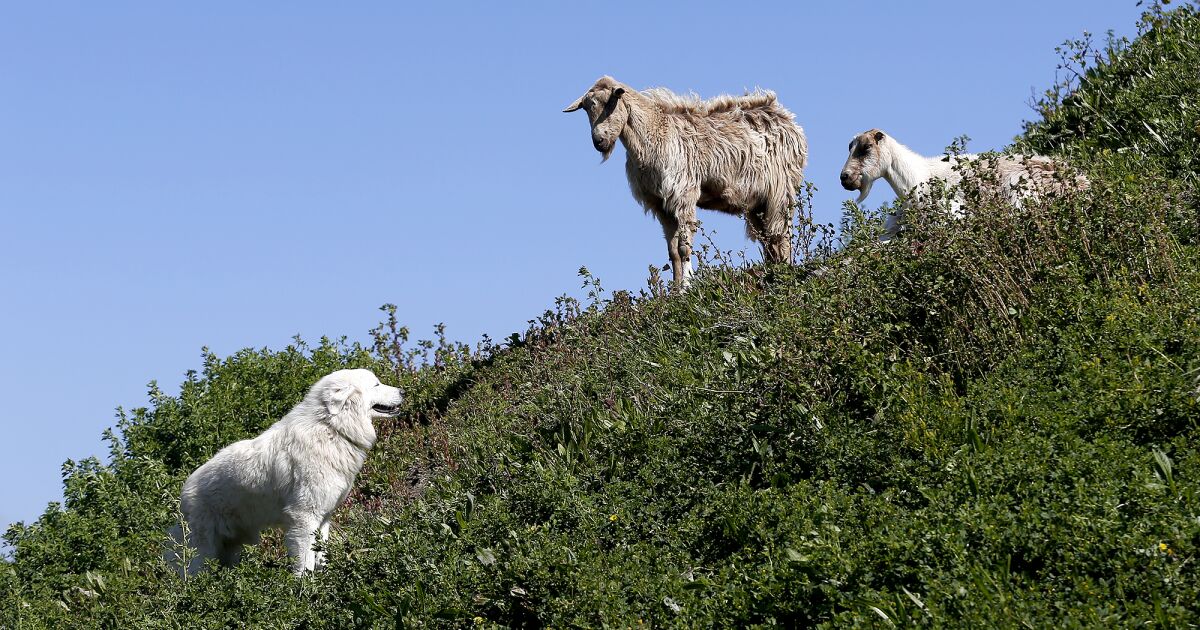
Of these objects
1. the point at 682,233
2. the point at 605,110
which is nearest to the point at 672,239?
the point at 682,233

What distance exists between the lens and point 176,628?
8250mm

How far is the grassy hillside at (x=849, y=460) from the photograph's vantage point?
17.6 ft

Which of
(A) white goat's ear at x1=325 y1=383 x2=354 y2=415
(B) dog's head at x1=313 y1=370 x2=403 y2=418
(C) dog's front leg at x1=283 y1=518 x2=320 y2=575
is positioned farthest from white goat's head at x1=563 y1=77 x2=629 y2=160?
(C) dog's front leg at x1=283 y1=518 x2=320 y2=575

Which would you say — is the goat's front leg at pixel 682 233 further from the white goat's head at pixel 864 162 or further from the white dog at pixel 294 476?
the white dog at pixel 294 476

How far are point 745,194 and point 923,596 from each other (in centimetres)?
969

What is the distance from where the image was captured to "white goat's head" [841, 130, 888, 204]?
43.9 ft

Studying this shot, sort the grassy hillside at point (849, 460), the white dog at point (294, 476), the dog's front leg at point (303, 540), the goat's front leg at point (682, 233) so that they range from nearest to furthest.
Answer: the grassy hillside at point (849, 460) < the dog's front leg at point (303, 540) < the white dog at point (294, 476) < the goat's front leg at point (682, 233)

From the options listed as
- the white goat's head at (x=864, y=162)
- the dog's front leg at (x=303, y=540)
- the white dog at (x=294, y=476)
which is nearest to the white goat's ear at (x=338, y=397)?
the white dog at (x=294, y=476)

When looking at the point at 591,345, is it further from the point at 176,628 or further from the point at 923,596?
the point at 923,596

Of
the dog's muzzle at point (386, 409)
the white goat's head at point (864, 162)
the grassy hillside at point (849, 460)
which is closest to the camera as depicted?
the grassy hillside at point (849, 460)

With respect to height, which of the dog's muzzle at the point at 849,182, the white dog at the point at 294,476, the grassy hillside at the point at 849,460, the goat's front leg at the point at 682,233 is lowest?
the grassy hillside at the point at 849,460

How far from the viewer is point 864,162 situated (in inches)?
529

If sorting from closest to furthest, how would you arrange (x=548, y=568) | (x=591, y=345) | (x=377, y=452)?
1. (x=548, y=568)
2. (x=591, y=345)
3. (x=377, y=452)

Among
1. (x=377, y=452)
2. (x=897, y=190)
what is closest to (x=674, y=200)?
(x=897, y=190)
